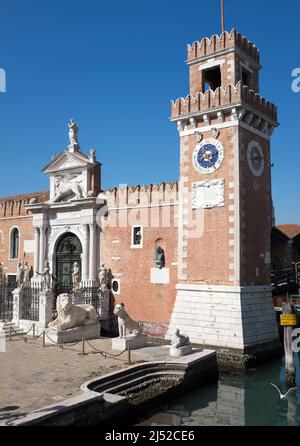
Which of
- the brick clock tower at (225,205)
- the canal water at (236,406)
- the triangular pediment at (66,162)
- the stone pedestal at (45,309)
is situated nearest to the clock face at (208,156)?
the brick clock tower at (225,205)

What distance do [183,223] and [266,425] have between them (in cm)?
A: 895

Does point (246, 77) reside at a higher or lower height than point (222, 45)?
lower

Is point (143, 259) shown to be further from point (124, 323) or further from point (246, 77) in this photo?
point (246, 77)

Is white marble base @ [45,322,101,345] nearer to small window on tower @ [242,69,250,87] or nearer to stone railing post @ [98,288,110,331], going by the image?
stone railing post @ [98,288,110,331]

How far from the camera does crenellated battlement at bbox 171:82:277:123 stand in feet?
54.4

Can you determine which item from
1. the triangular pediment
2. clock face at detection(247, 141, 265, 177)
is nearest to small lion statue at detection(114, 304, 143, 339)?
clock face at detection(247, 141, 265, 177)

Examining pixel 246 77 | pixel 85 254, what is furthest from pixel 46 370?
pixel 246 77

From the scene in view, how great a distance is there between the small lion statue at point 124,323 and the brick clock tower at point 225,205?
8.25 ft

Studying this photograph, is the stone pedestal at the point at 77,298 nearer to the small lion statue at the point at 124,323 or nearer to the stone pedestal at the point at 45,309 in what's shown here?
the stone pedestal at the point at 45,309

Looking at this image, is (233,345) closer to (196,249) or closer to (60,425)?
(196,249)

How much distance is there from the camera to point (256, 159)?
58.6ft

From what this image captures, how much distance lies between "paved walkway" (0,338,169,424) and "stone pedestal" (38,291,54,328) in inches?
51.2

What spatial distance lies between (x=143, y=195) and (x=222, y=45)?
7249mm
